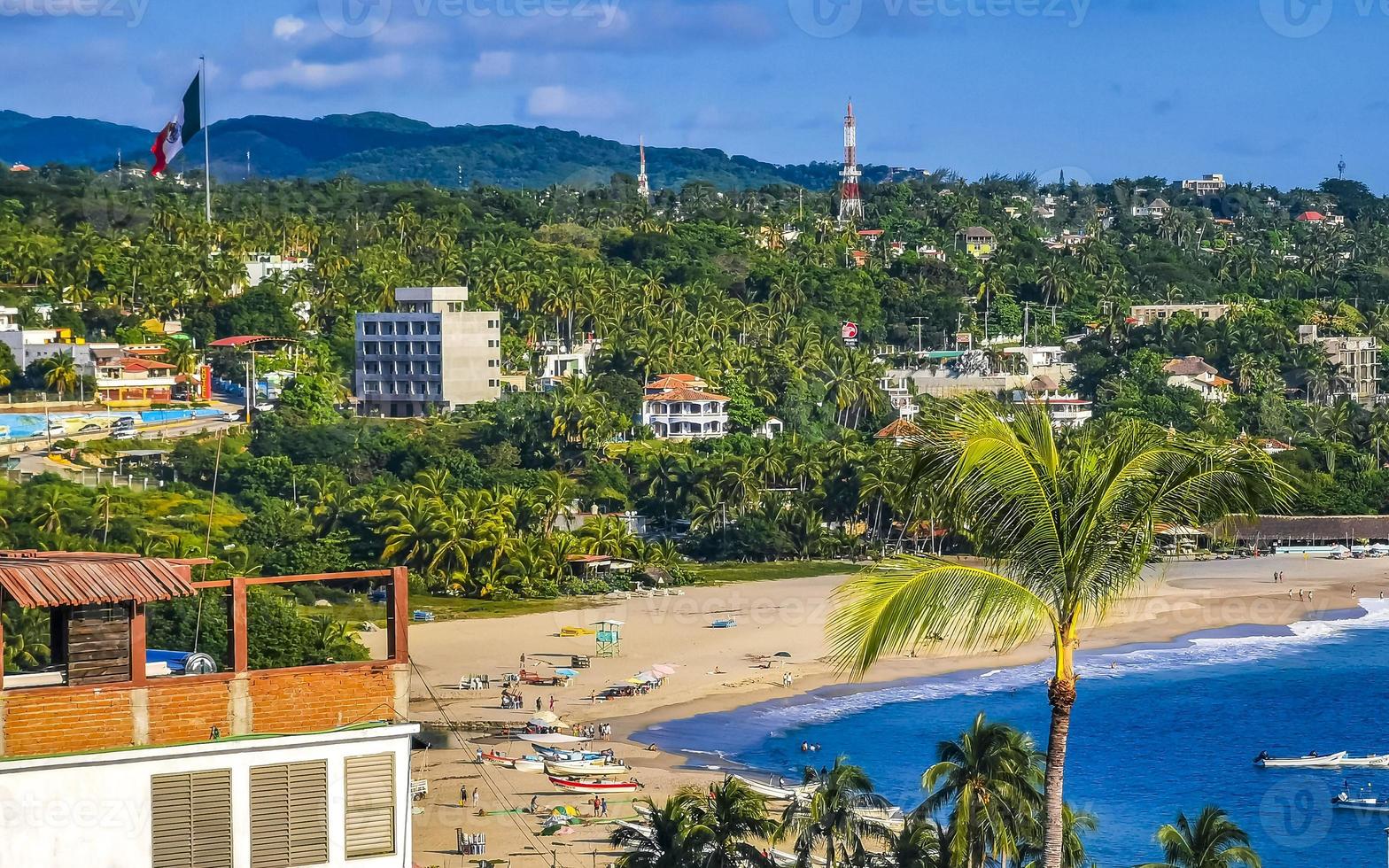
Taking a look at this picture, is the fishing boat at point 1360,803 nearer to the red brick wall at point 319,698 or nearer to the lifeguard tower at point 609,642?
the lifeguard tower at point 609,642

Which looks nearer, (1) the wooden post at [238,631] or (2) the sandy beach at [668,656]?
(1) the wooden post at [238,631]

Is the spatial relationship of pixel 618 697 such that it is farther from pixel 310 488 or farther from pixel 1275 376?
pixel 1275 376

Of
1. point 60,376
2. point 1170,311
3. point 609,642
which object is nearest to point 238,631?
point 609,642

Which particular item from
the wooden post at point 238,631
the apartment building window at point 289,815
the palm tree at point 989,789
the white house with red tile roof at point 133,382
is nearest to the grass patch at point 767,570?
the white house with red tile roof at point 133,382

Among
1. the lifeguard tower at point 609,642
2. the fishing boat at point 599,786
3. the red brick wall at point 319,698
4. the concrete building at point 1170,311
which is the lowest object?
the fishing boat at point 599,786

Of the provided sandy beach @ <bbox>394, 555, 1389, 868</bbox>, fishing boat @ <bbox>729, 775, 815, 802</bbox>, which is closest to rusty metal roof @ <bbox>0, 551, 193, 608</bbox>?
sandy beach @ <bbox>394, 555, 1389, 868</bbox>

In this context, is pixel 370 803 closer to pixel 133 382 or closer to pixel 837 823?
pixel 837 823

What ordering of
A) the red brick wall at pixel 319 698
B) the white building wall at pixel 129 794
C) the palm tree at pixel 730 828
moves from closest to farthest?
1. the white building wall at pixel 129 794
2. the red brick wall at pixel 319 698
3. the palm tree at pixel 730 828
